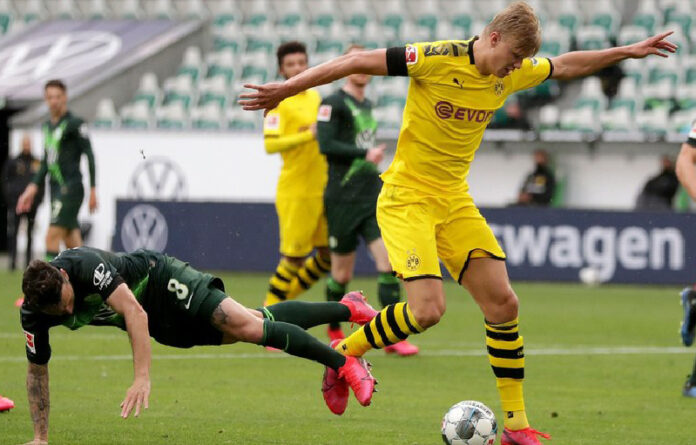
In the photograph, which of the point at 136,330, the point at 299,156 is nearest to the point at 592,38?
the point at 299,156

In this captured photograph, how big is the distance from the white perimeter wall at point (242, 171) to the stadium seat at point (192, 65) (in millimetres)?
3616

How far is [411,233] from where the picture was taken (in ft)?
23.6

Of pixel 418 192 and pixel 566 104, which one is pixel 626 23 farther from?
pixel 418 192

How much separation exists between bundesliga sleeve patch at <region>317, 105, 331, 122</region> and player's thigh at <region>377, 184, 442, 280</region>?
3.76 meters

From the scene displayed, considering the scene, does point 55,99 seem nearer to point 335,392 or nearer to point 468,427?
point 335,392

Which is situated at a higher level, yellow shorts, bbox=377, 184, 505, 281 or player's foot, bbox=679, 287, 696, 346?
yellow shorts, bbox=377, 184, 505, 281

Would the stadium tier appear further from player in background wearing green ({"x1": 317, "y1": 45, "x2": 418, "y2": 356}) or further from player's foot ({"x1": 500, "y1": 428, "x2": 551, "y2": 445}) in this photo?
player's foot ({"x1": 500, "y1": 428, "x2": 551, "y2": 445})

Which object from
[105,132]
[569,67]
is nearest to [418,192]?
[569,67]

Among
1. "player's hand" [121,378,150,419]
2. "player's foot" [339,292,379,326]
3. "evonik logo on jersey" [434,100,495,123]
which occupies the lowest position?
"player's foot" [339,292,379,326]

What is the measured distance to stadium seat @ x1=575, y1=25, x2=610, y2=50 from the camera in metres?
23.8

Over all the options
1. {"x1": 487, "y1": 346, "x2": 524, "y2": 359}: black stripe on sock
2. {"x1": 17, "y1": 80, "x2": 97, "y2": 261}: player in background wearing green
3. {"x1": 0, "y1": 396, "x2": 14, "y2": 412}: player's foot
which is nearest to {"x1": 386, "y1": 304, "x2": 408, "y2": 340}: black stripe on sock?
{"x1": 487, "y1": 346, "x2": 524, "y2": 359}: black stripe on sock

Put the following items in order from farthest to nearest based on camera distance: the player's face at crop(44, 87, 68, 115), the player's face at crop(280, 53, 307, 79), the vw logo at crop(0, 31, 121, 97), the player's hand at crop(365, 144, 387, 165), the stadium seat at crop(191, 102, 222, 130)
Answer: the vw logo at crop(0, 31, 121, 97) → the stadium seat at crop(191, 102, 222, 130) → the player's face at crop(44, 87, 68, 115) → the player's face at crop(280, 53, 307, 79) → the player's hand at crop(365, 144, 387, 165)

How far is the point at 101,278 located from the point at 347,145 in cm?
487

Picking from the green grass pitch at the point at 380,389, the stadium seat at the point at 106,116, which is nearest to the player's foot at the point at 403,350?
the green grass pitch at the point at 380,389
